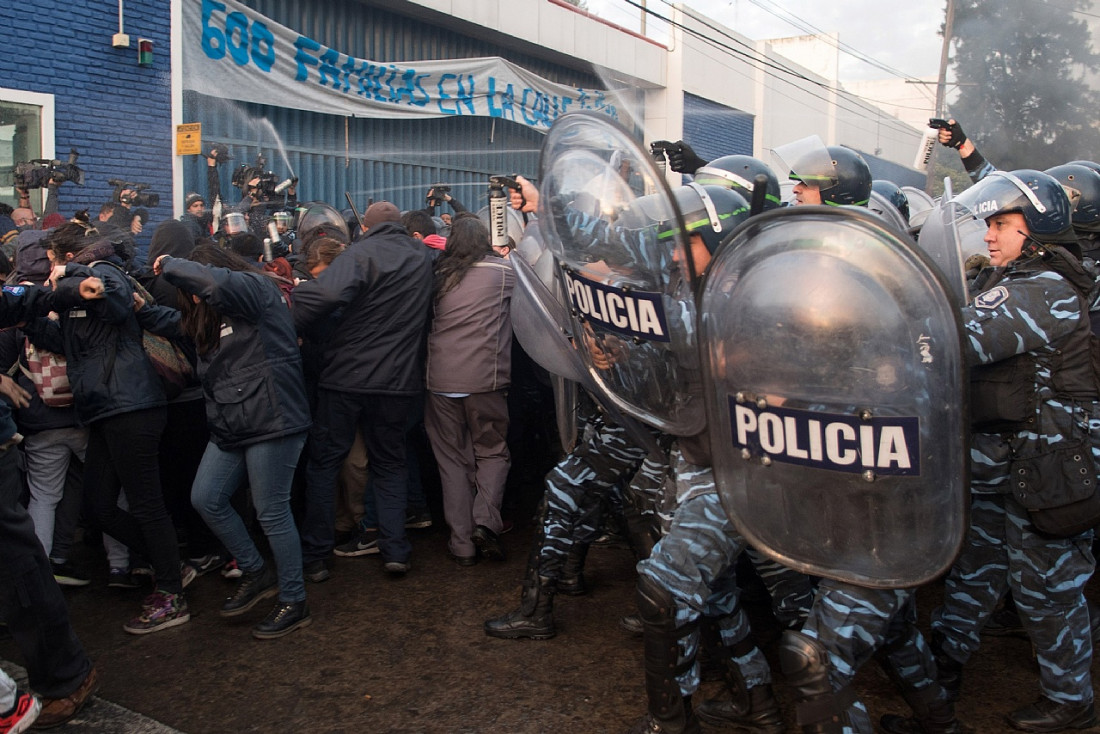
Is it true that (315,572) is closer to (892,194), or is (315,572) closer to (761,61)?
(892,194)

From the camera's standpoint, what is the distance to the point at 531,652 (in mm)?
3791

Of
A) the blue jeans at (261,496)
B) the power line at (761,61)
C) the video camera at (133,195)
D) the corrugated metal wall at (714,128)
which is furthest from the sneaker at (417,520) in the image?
the corrugated metal wall at (714,128)

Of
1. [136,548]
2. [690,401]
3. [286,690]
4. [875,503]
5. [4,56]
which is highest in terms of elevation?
[4,56]

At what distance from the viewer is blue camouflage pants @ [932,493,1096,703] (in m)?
3.08

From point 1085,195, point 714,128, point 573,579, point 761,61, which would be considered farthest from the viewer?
point 761,61

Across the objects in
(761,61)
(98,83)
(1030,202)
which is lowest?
(1030,202)

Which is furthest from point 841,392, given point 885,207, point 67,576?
point 67,576

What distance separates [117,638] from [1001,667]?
3.61m

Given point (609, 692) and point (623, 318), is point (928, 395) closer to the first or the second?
point (623, 318)

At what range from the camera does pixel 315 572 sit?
4586mm

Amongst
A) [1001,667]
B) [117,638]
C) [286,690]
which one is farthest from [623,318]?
[117,638]

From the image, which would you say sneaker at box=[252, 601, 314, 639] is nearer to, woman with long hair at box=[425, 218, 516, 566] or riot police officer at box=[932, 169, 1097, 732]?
woman with long hair at box=[425, 218, 516, 566]

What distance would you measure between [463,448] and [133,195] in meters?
4.79

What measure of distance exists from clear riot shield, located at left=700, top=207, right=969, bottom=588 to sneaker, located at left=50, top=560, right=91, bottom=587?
3467mm
